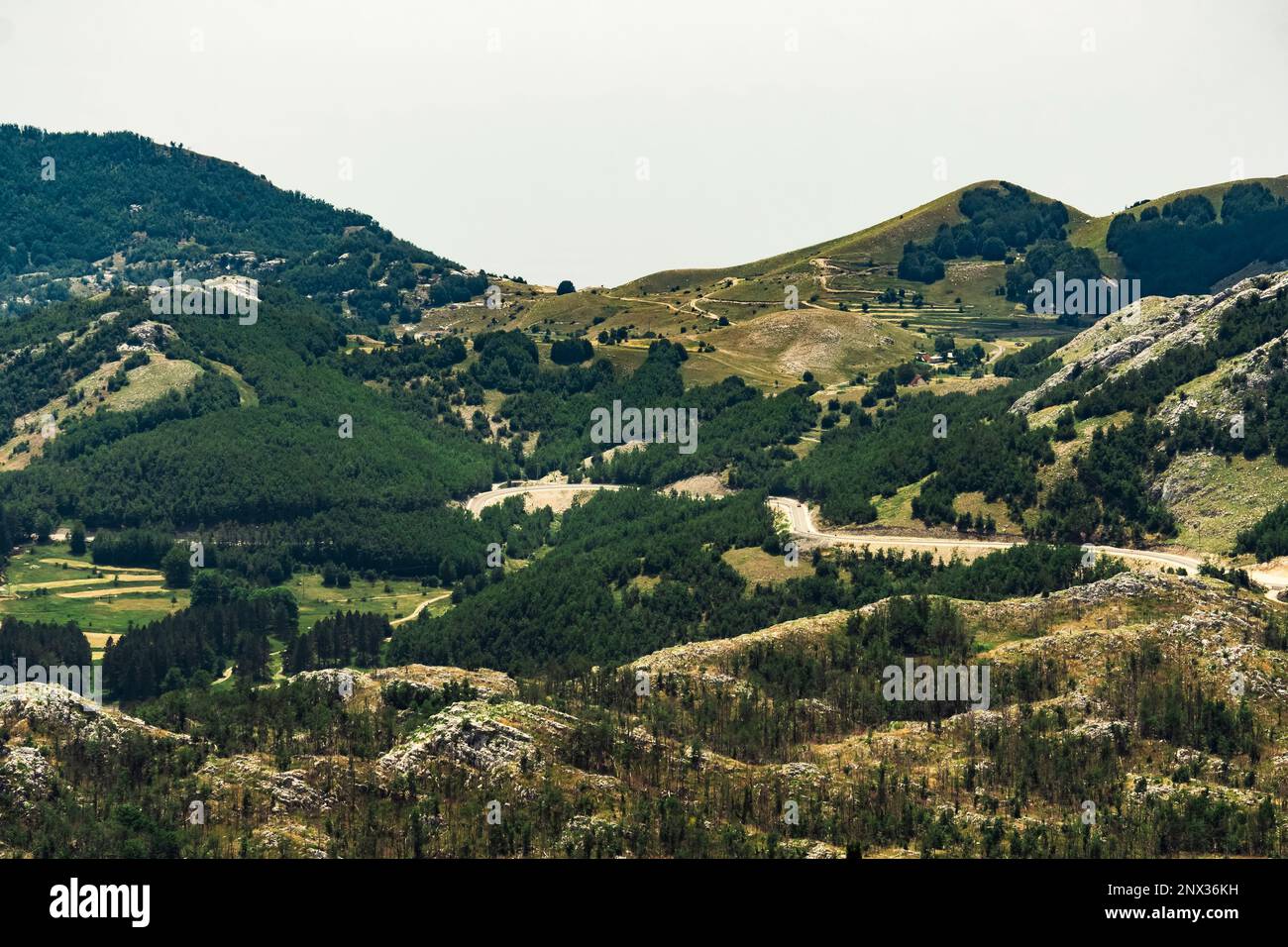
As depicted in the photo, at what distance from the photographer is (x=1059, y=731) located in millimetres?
172125

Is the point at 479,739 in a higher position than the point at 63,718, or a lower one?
lower

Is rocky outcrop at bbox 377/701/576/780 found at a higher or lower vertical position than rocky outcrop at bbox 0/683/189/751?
lower

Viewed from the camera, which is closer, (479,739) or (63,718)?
(479,739)

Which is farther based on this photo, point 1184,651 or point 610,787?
point 1184,651

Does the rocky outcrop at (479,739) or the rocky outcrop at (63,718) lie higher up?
the rocky outcrop at (63,718)

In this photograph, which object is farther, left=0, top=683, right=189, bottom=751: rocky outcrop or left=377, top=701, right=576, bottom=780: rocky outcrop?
left=0, top=683, right=189, bottom=751: rocky outcrop

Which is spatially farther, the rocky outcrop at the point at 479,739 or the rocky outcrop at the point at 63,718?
the rocky outcrop at the point at 63,718
